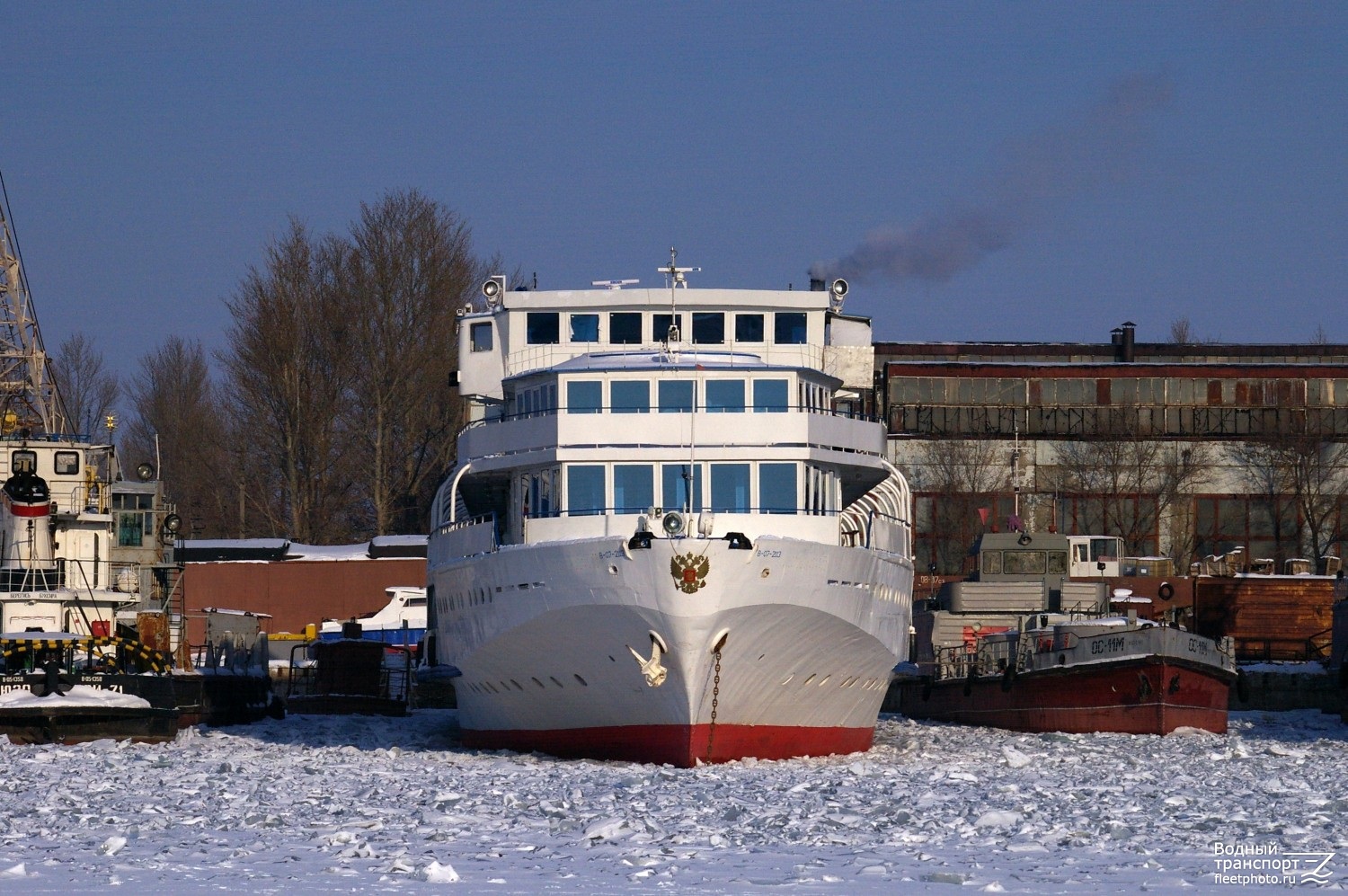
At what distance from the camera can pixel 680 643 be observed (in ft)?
91.3

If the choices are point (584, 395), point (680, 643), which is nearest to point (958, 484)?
point (584, 395)

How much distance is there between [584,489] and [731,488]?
7.43 ft

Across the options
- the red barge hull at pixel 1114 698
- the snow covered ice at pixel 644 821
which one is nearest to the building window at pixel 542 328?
the snow covered ice at pixel 644 821

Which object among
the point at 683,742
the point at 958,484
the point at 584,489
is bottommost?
the point at 683,742

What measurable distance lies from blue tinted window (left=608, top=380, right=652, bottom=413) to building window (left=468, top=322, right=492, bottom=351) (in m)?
6.08

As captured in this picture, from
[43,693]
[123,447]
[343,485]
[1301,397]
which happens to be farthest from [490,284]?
[123,447]

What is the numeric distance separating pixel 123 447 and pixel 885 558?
243 feet

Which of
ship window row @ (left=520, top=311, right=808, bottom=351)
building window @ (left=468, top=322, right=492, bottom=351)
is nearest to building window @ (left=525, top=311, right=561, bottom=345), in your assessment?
ship window row @ (left=520, top=311, right=808, bottom=351)

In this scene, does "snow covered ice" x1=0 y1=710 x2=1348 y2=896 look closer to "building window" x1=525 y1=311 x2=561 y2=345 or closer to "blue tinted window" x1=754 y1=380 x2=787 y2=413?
"blue tinted window" x1=754 y1=380 x2=787 y2=413

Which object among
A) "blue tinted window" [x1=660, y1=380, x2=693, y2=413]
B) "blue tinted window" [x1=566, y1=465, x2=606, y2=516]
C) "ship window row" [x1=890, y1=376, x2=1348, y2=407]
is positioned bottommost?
"blue tinted window" [x1=566, y1=465, x2=606, y2=516]

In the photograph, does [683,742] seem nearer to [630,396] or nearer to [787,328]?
[630,396]

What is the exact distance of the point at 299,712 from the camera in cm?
4753

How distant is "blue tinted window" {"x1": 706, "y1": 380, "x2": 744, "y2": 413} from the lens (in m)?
30.7

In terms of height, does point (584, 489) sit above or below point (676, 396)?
below
